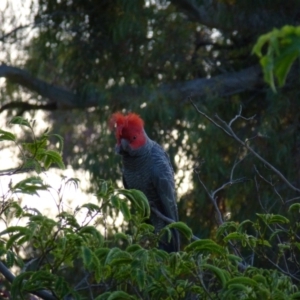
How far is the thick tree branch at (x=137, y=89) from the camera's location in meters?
8.43

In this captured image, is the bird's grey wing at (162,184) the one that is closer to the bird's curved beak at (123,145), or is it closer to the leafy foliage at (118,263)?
the bird's curved beak at (123,145)

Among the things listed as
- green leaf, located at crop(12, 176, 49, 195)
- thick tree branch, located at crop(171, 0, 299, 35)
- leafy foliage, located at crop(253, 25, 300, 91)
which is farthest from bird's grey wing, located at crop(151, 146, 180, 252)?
leafy foliage, located at crop(253, 25, 300, 91)

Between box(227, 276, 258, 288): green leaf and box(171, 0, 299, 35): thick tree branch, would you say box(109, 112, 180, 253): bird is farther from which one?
box(171, 0, 299, 35): thick tree branch

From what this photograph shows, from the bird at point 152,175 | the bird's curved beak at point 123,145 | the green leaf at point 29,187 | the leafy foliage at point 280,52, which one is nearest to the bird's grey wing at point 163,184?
the bird at point 152,175

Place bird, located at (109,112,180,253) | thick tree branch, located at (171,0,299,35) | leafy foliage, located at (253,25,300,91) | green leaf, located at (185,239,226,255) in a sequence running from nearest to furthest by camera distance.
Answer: leafy foliage, located at (253,25,300,91) → green leaf, located at (185,239,226,255) → bird, located at (109,112,180,253) → thick tree branch, located at (171,0,299,35)

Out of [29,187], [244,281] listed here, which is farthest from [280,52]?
[29,187]

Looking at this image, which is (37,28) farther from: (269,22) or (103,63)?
(269,22)

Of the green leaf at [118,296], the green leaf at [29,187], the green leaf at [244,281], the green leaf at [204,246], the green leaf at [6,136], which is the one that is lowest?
the green leaf at [244,281]

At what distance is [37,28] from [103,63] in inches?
32.3

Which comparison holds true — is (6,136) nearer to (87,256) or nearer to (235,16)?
(87,256)

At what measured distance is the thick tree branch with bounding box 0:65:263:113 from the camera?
8430 millimetres

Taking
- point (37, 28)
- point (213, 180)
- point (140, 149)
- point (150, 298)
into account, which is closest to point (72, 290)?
point (150, 298)

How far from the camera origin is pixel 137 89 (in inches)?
336

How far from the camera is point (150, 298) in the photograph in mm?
2436
